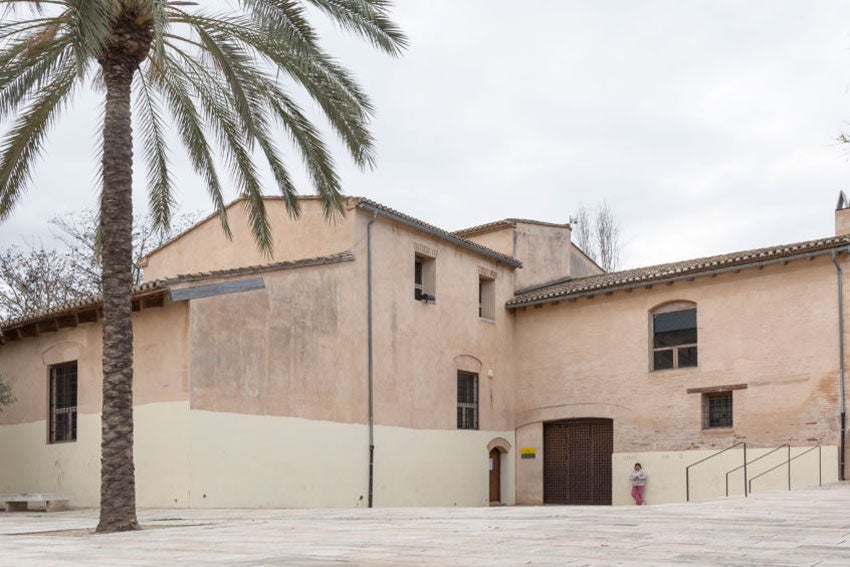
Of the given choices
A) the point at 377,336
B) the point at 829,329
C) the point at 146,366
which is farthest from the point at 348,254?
the point at 829,329

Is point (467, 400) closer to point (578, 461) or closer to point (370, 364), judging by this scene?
point (578, 461)

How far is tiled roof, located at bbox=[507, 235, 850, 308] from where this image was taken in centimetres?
2231

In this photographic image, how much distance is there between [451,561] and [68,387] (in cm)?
1626

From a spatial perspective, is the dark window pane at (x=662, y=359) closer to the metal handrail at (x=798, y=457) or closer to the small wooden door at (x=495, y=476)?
the metal handrail at (x=798, y=457)

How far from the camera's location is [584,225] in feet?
132

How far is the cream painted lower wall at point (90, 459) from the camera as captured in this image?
60.1 feet

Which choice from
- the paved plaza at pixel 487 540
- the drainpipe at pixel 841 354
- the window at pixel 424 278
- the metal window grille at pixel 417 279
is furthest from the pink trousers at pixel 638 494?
the paved plaza at pixel 487 540

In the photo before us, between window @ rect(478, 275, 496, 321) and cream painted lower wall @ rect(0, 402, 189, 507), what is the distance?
452 inches

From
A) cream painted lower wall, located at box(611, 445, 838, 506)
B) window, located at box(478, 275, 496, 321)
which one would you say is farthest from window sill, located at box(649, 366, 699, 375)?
window, located at box(478, 275, 496, 321)

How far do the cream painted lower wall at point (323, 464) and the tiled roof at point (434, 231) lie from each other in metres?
5.12

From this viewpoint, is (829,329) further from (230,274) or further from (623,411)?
(230,274)

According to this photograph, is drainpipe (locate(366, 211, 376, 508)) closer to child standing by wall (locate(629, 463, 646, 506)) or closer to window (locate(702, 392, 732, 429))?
child standing by wall (locate(629, 463, 646, 506))

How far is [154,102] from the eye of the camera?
15.9 m

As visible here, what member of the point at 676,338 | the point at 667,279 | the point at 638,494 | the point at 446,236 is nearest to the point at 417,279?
the point at 446,236
